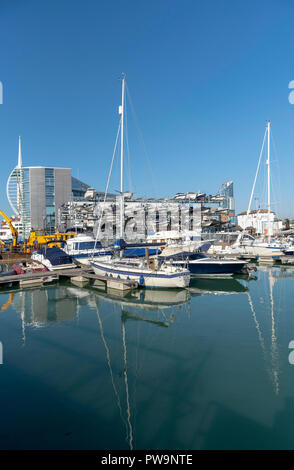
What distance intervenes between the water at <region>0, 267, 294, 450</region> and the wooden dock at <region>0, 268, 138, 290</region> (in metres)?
4.17

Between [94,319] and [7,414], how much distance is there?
7.76 meters

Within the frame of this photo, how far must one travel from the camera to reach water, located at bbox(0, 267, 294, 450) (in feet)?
20.6

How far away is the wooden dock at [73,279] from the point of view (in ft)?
68.9

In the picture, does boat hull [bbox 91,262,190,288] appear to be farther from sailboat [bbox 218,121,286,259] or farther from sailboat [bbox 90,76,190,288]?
sailboat [bbox 218,121,286,259]

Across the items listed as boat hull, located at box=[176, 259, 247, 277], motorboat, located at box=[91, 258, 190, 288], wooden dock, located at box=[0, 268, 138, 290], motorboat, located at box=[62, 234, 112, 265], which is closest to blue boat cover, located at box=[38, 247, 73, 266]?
motorboat, located at box=[62, 234, 112, 265]

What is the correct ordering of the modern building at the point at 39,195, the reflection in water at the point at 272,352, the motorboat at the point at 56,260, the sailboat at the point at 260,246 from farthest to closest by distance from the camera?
the modern building at the point at 39,195
the sailboat at the point at 260,246
the motorboat at the point at 56,260
the reflection in water at the point at 272,352

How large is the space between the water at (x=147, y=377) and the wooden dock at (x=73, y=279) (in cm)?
417

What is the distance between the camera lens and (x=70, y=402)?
24.5 feet

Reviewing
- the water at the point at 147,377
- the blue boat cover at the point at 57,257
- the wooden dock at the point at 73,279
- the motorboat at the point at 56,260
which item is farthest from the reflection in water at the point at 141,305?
the blue boat cover at the point at 57,257

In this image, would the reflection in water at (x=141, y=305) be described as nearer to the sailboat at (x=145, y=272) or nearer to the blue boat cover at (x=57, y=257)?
the sailboat at (x=145, y=272)

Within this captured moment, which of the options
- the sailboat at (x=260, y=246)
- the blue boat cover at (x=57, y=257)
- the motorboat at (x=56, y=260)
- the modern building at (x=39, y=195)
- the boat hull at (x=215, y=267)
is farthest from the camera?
the modern building at (x=39, y=195)

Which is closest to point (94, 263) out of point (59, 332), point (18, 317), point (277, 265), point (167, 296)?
point (167, 296)

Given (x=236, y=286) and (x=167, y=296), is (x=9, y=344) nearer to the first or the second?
(x=167, y=296)
